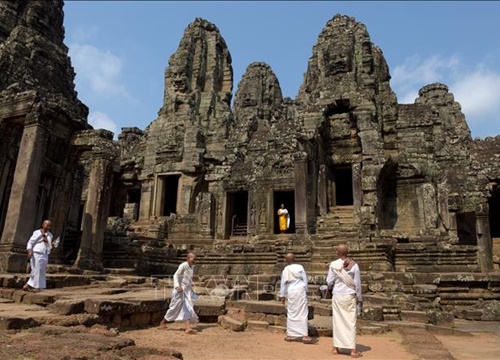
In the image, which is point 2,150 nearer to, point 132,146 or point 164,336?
point 164,336

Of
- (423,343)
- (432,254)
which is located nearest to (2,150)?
(423,343)

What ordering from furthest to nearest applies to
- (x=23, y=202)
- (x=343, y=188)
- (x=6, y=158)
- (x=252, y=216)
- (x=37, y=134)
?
(x=343, y=188)
(x=252, y=216)
(x=6, y=158)
(x=37, y=134)
(x=23, y=202)

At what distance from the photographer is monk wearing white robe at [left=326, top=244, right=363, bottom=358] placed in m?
4.97

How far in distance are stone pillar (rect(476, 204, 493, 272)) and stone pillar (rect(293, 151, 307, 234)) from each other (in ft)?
19.4

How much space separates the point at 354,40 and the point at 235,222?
11.2 metres

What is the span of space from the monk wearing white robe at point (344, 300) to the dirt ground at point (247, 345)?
0.20 metres

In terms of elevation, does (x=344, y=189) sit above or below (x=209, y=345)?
above

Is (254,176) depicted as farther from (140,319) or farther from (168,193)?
(140,319)

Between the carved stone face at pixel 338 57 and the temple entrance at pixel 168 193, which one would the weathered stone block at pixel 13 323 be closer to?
the carved stone face at pixel 338 57

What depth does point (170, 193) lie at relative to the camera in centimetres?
2644

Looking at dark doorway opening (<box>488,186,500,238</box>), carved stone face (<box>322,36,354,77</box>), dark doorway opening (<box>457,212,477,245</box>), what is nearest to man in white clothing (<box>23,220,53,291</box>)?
carved stone face (<box>322,36,354,77</box>)

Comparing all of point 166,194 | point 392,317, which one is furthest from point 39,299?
point 166,194

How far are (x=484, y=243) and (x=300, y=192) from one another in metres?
6.57

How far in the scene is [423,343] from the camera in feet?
17.8
